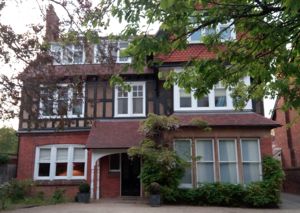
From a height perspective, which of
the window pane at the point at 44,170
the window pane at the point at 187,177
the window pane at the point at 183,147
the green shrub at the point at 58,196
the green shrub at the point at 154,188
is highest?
the window pane at the point at 183,147

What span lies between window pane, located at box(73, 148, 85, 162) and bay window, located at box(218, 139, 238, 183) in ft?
26.9

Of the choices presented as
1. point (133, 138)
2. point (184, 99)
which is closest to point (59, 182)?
point (133, 138)

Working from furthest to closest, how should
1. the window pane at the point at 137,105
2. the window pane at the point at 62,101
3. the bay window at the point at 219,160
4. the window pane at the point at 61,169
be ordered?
1. the window pane at the point at 137,105
2. the window pane at the point at 61,169
3. the bay window at the point at 219,160
4. the window pane at the point at 62,101

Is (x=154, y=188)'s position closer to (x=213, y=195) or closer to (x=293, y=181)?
(x=213, y=195)

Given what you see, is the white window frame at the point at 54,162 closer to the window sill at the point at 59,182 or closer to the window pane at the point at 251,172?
the window sill at the point at 59,182

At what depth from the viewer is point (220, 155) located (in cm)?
1738

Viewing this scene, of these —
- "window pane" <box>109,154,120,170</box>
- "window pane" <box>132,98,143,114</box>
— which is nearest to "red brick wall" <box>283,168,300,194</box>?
"window pane" <box>132,98,143,114</box>

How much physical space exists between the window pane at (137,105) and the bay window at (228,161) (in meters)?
5.47

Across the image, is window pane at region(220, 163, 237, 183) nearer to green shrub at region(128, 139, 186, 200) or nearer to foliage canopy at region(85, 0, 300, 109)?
green shrub at region(128, 139, 186, 200)

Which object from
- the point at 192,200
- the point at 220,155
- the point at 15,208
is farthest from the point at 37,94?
the point at 220,155

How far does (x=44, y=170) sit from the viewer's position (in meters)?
20.7

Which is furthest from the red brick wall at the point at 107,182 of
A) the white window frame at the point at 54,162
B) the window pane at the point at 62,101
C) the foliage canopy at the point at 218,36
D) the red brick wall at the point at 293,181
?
the foliage canopy at the point at 218,36

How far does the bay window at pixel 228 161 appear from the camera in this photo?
56.0ft

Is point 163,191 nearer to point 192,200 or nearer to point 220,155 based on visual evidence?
point 192,200
